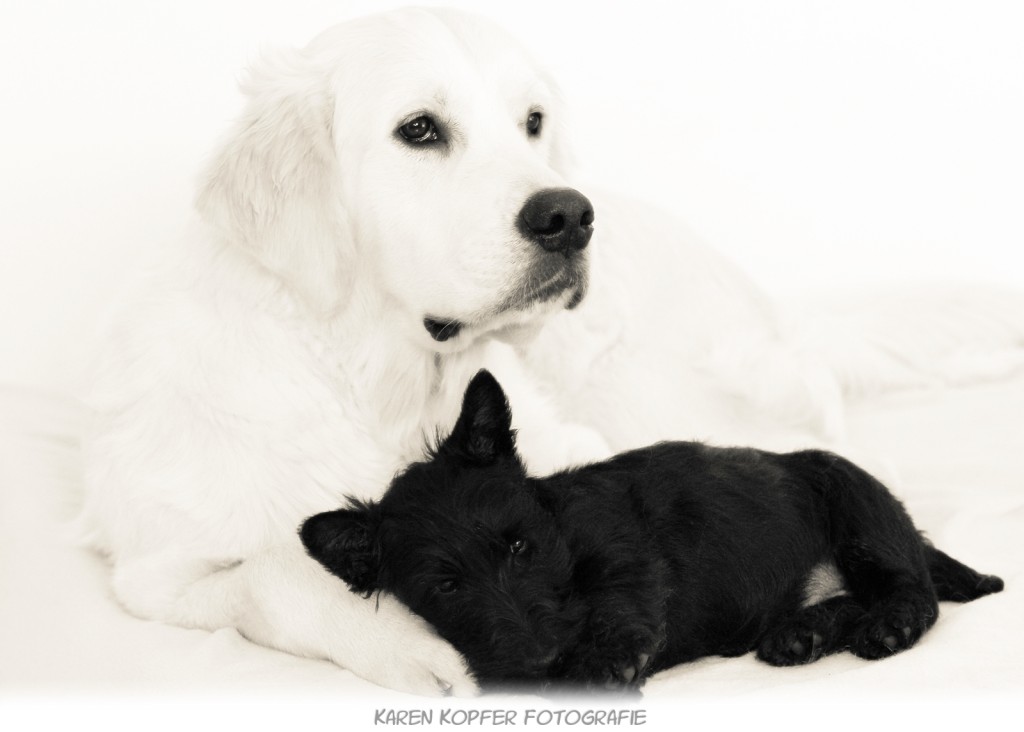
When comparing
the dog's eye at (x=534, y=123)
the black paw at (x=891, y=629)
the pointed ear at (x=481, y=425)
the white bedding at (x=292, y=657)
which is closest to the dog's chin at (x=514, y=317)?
the pointed ear at (x=481, y=425)

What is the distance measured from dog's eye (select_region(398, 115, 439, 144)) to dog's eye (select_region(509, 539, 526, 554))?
1100 millimetres

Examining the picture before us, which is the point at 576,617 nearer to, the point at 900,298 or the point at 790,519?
the point at 790,519

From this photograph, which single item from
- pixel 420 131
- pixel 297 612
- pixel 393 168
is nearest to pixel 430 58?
pixel 420 131

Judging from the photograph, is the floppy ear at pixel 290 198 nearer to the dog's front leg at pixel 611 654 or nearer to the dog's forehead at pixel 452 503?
the dog's forehead at pixel 452 503

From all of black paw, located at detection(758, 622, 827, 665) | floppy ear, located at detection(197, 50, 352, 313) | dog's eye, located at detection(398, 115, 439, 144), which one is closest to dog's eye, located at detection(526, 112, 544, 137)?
dog's eye, located at detection(398, 115, 439, 144)

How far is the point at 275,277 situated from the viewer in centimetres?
331

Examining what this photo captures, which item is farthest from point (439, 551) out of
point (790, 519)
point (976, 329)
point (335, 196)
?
point (976, 329)

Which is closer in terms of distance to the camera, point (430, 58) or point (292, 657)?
point (292, 657)

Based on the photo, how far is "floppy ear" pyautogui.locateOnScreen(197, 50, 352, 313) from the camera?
3209 millimetres

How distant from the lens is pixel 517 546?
2611 millimetres

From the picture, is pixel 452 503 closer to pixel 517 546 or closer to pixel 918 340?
pixel 517 546

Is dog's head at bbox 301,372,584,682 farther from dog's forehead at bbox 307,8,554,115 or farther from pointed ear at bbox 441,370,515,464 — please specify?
dog's forehead at bbox 307,8,554,115

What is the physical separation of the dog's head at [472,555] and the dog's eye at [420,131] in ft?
2.36

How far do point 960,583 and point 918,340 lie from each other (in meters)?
1.91
